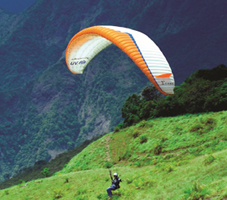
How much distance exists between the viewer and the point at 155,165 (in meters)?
16.2

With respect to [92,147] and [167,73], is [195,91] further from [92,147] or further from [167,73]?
[92,147]

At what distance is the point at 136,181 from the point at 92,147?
15.0m

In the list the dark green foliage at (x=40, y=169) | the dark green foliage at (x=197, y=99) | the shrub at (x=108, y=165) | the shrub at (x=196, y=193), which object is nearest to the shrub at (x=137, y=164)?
the shrub at (x=108, y=165)

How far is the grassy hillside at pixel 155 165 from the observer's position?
417 inches


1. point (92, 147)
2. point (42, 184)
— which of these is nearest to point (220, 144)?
point (42, 184)

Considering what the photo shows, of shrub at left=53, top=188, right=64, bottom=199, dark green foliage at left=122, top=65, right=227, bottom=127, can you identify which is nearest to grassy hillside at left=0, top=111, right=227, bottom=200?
shrub at left=53, top=188, right=64, bottom=199

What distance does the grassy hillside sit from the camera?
34.7ft

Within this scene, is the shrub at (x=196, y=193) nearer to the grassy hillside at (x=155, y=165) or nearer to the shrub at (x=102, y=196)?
the grassy hillside at (x=155, y=165)

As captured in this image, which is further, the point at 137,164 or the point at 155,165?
the point at 137,164

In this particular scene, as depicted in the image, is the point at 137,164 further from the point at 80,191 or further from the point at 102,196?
the point at 102,196

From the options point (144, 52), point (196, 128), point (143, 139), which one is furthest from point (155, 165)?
point (144, 52)

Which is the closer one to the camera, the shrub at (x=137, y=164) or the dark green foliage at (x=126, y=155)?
the shrub at (x=137, y=164)

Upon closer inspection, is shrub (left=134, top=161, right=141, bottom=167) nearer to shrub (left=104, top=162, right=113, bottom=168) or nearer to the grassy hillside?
the grassy hillside

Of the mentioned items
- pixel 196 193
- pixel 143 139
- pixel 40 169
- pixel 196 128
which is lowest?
pixel 40 169
